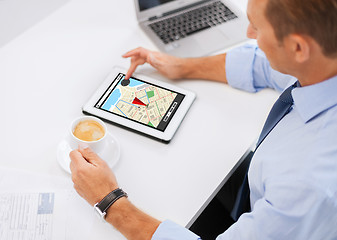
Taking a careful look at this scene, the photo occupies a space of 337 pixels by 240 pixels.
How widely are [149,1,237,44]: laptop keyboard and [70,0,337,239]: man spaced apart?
49cm

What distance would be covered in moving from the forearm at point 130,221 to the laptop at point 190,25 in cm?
59

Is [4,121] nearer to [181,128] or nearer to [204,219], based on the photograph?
[181,128]

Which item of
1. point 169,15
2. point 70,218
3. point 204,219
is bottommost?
point 204,219

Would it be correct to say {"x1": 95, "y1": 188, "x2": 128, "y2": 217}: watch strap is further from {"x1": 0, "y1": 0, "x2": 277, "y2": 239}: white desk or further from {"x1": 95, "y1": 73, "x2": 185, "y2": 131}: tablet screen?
{"x1": 95, "y1": 73, "x2": 185, "y2": 131}: tablet screen

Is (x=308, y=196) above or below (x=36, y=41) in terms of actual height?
below

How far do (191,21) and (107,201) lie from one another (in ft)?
2.48

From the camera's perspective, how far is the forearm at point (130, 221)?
3.00ft

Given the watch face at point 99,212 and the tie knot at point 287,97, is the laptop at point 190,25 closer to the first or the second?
the tie knot at point 287,97

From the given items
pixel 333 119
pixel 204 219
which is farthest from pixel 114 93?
pixel 333 119

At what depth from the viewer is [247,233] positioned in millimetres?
837

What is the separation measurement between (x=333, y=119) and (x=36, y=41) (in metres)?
0.98

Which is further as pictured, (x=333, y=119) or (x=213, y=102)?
(x=213, y=102)

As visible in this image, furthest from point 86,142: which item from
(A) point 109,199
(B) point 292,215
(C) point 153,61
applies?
(B) point 292,215

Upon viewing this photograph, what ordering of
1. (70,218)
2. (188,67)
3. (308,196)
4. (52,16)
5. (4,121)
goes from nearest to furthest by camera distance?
1. (308,196)
2. (70,218)
3. (4,121)
4. (188,67)
5. (52,16)
